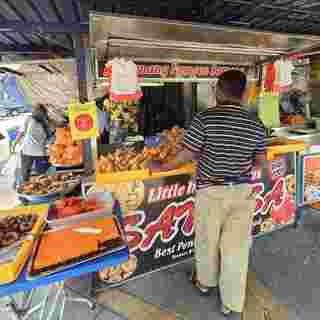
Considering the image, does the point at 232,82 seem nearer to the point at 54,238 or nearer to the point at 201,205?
the point at 201,205

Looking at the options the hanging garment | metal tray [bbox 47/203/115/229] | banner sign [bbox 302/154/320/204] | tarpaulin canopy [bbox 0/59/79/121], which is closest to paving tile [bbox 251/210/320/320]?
banner sign [bbox 302/154/320/204]

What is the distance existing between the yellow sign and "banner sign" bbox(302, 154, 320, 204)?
2652mm

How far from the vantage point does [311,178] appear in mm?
3805

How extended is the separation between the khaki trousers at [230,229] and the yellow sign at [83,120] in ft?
3.55

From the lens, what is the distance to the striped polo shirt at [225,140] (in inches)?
80.1

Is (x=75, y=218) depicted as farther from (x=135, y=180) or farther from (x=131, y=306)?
(x=131, y=306)

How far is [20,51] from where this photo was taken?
16.5 ft

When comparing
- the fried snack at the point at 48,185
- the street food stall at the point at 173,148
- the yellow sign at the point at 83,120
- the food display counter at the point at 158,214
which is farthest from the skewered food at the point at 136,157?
the fried snack at the point at 48,185

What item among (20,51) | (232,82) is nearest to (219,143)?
(232,82)

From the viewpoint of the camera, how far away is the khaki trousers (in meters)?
2.18

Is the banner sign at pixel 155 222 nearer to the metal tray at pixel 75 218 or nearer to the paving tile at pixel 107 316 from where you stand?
the paving tile at pixel 107 316

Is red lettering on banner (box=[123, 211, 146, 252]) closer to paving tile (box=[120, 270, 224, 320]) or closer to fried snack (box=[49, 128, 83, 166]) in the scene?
paving tile (box=[120, 270, 224, 320])

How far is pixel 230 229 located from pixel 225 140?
2.23 ft

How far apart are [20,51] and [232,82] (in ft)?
14.4
